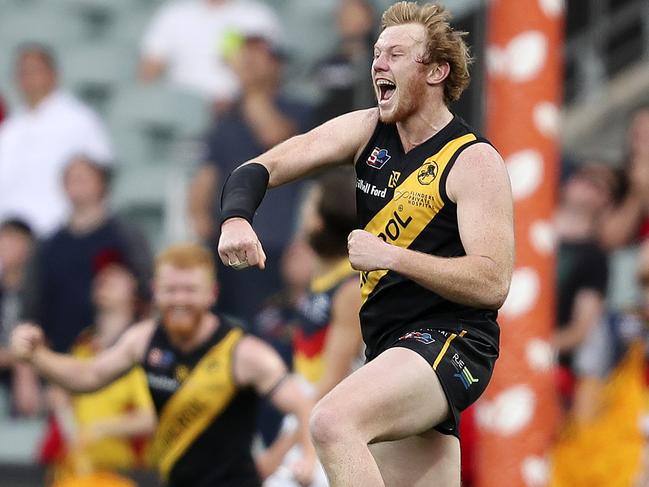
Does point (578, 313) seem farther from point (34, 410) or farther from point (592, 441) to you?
point (34, 410)

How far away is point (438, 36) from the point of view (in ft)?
17.4

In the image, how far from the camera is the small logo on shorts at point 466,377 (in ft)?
16.6

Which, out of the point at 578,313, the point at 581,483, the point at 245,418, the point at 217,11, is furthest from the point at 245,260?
the point at 217,11

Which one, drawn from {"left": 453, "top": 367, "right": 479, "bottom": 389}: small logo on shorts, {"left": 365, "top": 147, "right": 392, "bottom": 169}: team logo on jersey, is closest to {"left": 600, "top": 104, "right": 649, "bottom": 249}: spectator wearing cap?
{"left": 365, "top": 147, "right": 392, "bottom": 169}: team logo on jersey

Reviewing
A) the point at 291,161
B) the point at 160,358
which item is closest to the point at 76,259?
the point at 160,358

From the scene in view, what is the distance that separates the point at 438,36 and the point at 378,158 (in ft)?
1.56

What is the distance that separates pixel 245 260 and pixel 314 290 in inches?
97.2

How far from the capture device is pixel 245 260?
4.93 metres

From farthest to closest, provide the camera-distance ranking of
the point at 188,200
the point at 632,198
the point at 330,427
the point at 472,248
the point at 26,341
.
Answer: the point at 188,200
the point at 632,198
the point at 26,341
the point at 472,248
the point at 330,427

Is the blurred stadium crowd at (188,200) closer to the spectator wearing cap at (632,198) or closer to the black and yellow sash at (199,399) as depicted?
the spectator wearing cap at (632,198)

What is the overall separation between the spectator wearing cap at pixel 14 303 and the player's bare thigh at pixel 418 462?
5.77m

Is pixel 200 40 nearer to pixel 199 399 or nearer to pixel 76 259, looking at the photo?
pixel 76 259

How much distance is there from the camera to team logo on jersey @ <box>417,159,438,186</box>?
5184 mm

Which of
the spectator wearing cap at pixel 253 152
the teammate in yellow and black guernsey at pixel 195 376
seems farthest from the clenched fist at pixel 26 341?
the spectator wearing cap at pixel 253 152
